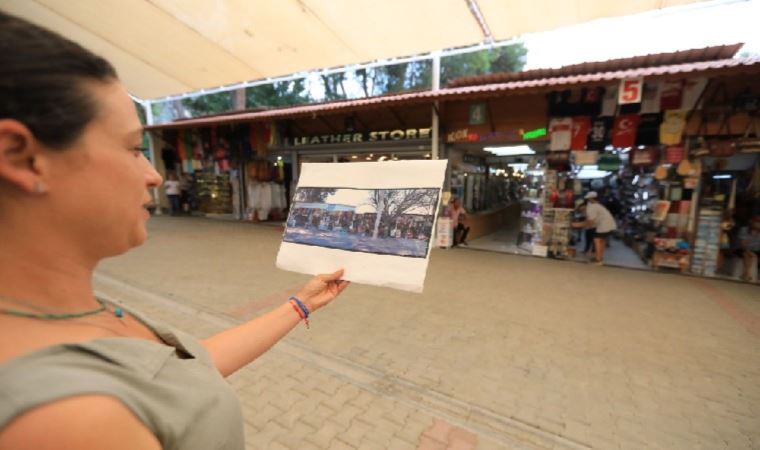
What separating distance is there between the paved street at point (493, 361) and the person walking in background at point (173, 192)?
8670 mm

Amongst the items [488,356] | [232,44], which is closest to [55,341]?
[488,356]

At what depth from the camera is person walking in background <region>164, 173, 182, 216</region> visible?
1338 cm

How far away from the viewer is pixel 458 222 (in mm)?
8219

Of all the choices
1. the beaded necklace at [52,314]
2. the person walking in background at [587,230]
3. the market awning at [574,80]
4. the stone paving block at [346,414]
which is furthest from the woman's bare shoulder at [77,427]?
the person walking in background at [587,230]

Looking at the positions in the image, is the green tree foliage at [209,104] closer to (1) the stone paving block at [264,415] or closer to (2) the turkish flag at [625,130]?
(2) the turkish flag at [625,130]

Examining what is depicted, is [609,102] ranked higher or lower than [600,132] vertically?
higher

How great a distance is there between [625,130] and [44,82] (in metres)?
7.76

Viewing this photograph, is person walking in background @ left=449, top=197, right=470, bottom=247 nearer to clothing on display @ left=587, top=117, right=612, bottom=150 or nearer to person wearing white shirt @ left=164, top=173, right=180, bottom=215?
clothing on display @ left=587, top=117, right=612, bottom=150

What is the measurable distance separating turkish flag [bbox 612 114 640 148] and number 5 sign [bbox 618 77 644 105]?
1.15 metres

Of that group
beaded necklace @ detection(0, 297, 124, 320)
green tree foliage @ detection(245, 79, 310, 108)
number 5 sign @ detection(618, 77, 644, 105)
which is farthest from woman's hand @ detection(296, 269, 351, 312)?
green tree foliage @ detection(245, 79, 310, 108)

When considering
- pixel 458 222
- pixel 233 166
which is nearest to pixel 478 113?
pixel 458 222

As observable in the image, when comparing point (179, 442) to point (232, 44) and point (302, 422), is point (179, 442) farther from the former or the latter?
point (232, 44)

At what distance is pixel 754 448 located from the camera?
2.15 m

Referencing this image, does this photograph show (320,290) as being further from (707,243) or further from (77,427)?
(707,243)
